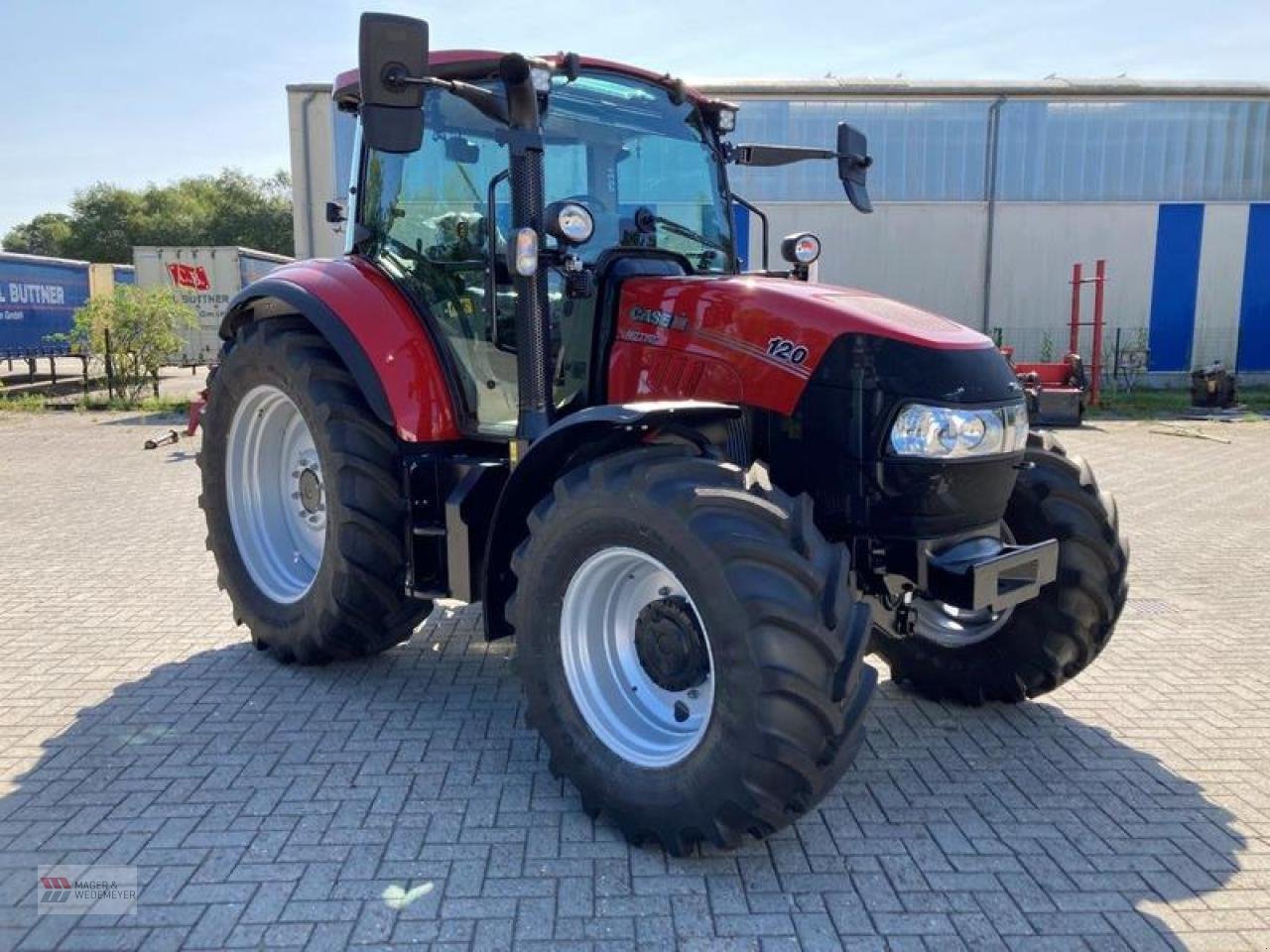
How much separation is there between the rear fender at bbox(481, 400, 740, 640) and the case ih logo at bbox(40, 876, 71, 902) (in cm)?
146

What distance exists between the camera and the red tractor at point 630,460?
2785 millimetres

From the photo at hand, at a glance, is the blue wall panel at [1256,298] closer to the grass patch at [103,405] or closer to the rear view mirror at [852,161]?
the rear view mirror at [852,161]

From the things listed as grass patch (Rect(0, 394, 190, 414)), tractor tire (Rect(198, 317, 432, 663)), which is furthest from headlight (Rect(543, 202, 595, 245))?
grass patch (Rect(0, 394, 190, 414))

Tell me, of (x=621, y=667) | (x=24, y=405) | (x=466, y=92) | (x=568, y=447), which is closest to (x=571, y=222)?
(x=466, y=92)

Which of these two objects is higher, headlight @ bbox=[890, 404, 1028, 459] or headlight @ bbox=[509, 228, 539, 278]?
headlight @ bbox=[509, 228, 539, 278]

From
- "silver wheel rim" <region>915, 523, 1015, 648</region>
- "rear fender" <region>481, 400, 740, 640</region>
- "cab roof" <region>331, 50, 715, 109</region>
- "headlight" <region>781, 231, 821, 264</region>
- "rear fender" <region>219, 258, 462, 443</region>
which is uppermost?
"cab roof" <region>331, 50, 715, 109</region>

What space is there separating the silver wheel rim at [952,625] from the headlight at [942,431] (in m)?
1.10

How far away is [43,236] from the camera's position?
61500mm

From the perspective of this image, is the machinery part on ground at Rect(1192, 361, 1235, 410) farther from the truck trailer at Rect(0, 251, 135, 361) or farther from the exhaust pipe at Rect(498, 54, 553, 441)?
the truck trailer at Rect(0, 251, 135, 361)

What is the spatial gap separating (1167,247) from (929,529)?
66.0 feet

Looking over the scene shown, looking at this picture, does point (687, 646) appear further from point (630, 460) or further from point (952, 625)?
point (952, 625)

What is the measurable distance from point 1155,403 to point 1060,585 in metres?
16.4

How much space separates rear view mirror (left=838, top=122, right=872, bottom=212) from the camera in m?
4.31

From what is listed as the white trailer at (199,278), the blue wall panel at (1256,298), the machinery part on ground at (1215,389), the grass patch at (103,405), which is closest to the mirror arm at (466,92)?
the grass patch at (103,405)
